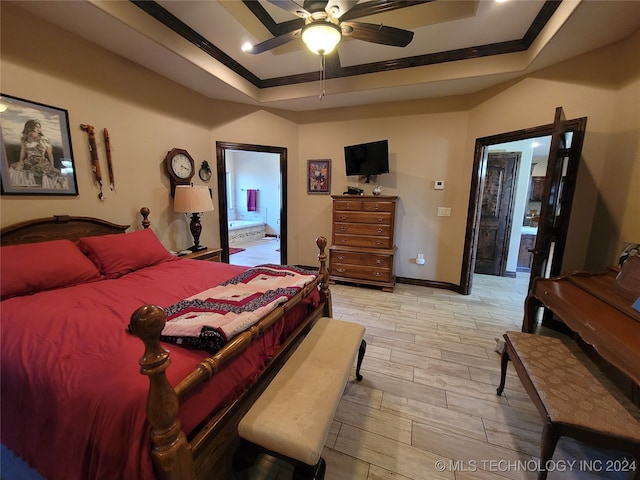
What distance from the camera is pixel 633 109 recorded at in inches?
84.0

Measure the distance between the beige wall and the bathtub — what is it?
328cm

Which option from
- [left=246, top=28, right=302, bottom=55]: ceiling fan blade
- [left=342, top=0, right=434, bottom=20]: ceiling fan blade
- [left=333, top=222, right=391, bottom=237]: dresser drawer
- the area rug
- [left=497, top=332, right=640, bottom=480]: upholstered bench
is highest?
[left=342, top=0, right=434, bottom=20]: ceiling fan blade

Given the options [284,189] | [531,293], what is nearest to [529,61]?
[531,293]

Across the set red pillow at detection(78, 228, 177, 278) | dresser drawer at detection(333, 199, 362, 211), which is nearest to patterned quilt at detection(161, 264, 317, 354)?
red pillow at detection(78, 228, 177, 278)

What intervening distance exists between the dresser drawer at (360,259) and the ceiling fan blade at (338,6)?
278 cm

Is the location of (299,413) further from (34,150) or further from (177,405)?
(34,150)

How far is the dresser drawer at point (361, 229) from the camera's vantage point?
147 inches

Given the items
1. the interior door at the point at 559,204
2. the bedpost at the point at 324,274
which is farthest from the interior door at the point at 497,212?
the bedpost at the point at 324,274

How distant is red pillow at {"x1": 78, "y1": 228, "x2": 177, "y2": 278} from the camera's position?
2.12 meters

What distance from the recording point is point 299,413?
1.12 meters

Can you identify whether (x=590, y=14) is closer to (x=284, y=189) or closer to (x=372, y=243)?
(x=372, y=243)

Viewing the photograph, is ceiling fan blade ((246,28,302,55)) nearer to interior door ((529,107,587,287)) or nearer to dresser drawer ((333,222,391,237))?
dresser drawer ((333,222,391,237))

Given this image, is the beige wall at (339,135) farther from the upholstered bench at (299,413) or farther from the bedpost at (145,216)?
the upholstered bench at (299,413)

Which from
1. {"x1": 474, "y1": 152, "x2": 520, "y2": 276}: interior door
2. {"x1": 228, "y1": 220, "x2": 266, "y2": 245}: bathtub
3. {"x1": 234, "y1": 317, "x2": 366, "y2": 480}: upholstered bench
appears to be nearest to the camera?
{"x1": 234, "y1": 317, "x2": 366, "y2": 480}: upholstered bench
